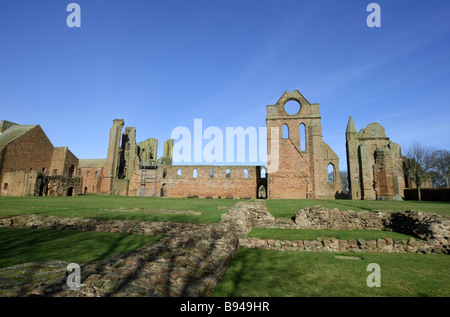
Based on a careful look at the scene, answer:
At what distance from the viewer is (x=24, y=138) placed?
111 ft

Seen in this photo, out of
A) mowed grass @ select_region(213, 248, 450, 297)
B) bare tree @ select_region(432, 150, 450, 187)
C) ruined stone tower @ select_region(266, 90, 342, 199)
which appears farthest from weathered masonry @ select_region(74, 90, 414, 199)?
mowed grass @ select_region(213, 248, 450, 297)

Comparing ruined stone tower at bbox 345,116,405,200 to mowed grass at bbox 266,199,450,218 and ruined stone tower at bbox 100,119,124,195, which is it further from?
ruined stone tower at bbox 100,119,124,195

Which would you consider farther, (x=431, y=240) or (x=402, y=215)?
(x=402, y=215)

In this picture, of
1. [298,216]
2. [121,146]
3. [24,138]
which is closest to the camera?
[298,216]

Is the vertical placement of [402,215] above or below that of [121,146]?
below

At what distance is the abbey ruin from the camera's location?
98.5 ft

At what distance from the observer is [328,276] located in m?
5.37

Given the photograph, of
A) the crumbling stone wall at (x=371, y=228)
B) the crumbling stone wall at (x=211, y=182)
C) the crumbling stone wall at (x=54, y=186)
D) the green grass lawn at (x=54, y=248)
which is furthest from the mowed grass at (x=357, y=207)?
the crumbling stone wall at (x=54, y=186)

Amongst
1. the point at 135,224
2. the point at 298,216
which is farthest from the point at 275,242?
the point at 135,224

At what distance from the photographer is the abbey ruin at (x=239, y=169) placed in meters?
30.0
